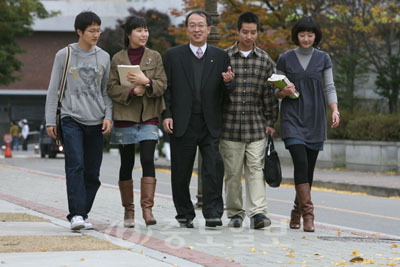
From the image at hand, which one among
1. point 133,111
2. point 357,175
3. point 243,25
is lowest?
point 357,175

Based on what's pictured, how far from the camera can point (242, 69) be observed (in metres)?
9.11

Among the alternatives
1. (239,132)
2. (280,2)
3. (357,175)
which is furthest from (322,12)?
(239,132)

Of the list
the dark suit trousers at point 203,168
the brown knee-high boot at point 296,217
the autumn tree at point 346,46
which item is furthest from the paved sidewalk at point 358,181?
the dark suit trousers at point 203,168

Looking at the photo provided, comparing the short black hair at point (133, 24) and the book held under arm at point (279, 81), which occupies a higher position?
the short black hair at point (133, 24)

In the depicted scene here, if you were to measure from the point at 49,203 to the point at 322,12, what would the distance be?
20.2 metres

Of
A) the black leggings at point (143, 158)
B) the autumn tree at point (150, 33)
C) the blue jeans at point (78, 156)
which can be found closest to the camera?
the blue jeans at point (78, 156)

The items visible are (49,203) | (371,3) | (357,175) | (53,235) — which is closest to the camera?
(53,235)

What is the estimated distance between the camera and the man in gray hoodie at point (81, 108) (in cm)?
853

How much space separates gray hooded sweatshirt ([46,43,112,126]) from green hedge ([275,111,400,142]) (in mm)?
A: 14154

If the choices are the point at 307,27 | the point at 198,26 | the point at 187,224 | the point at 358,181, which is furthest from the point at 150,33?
the point at 187,224

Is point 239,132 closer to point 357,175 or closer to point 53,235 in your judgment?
point 53,235

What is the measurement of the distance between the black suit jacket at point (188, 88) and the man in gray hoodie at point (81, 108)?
2.04 feet

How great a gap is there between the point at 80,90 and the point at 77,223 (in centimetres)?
127

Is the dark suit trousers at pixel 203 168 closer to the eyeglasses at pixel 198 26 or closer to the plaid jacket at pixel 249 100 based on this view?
the plaid jacket at pixel 249 100
